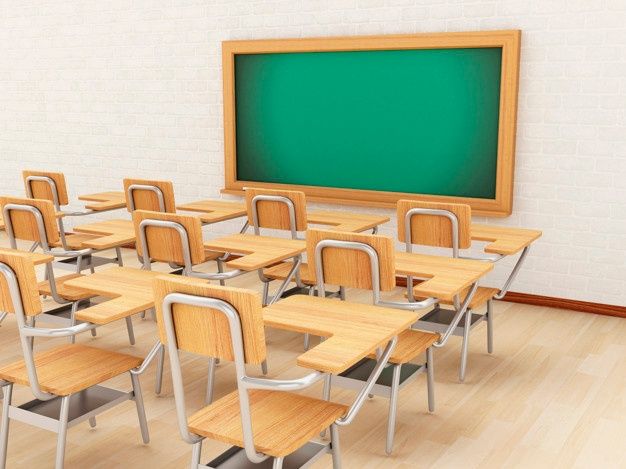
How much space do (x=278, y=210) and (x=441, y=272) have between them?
1.53 meters

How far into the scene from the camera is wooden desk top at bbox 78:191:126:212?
5320mm

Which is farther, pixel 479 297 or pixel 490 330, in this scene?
pixel 490 330

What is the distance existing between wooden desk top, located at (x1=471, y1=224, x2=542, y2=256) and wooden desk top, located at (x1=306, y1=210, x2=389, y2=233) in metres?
0.64

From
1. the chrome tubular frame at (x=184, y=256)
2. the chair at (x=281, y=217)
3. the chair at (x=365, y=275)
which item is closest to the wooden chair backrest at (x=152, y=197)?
the chair at (x=281, y=217)

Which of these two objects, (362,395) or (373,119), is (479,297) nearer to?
(362,395)

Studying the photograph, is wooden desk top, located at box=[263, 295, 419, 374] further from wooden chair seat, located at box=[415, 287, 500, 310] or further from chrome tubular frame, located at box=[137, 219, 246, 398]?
wooden chair seat, located at box=[415, 287, 500, 310]

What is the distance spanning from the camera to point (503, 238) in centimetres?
417

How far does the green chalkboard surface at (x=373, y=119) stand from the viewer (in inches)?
219

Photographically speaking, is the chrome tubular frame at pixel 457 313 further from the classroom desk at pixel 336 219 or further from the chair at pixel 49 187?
the chair at pixel 49 187

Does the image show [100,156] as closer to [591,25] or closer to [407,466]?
[591,25]

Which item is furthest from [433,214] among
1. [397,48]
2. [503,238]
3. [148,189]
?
[397,48]

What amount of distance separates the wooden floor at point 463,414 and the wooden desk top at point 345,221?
2.48 feet

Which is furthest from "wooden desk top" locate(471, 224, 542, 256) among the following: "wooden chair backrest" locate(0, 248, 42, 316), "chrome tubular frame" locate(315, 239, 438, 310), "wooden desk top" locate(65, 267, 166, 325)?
"wooden chair backrest" locate(0, 248, 42, 316)

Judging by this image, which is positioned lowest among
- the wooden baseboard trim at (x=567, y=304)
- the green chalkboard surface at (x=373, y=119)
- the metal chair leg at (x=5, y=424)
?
the wooden baseboard trim at (x=567, y=304)
